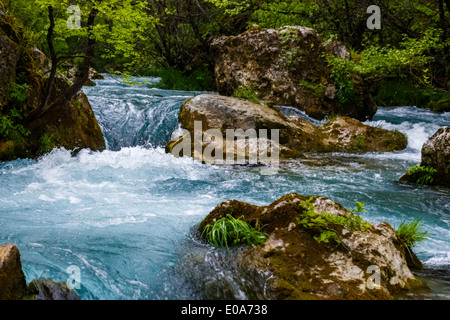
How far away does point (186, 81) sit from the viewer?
60.3ft

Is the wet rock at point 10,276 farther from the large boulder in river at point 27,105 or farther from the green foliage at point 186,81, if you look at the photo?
the green foliage at point 186,81

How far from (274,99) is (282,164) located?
4537mm

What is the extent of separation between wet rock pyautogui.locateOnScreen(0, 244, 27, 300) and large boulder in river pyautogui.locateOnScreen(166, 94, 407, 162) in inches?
261

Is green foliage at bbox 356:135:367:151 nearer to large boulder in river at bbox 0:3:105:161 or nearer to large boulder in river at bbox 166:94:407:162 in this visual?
large boulder in river at bbox 166:94:407:162

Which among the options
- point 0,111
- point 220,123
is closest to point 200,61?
point 220,123

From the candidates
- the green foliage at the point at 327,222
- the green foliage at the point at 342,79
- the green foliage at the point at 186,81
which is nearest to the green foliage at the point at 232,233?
the green foliage at the point at 327,222

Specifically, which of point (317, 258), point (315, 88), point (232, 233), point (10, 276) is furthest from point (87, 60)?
point (315, 88)

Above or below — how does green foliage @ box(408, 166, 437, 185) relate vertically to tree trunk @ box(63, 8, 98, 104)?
below

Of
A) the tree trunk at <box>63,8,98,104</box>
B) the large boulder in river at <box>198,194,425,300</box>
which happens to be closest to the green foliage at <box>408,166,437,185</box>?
the large boulder in river at <box>198,194,425,300</box>

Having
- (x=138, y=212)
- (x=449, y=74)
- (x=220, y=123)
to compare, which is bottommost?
(x=138, y=212)

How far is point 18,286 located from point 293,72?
37.2ft

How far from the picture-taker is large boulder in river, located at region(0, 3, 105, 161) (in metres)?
7.23

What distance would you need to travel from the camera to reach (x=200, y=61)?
19047 millimetres

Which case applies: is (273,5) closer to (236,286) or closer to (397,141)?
(397,141)
